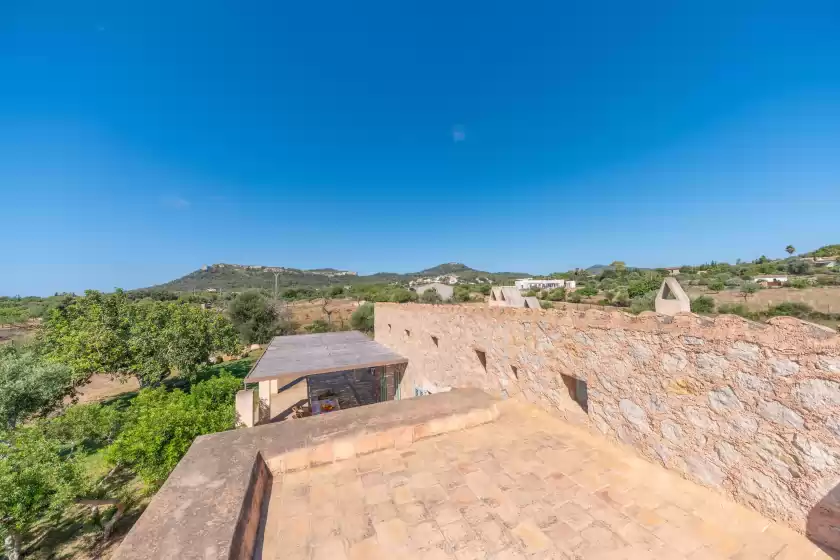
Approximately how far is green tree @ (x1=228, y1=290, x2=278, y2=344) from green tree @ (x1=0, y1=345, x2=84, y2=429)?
12.8 metres

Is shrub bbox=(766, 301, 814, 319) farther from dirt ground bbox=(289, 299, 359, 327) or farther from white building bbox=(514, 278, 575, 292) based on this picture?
dirt ground bbox=(289, 299, 359, 327)

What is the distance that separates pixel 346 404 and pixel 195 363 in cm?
837

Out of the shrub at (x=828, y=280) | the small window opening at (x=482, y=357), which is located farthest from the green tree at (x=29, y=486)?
the shrub at (x=828, y=280)

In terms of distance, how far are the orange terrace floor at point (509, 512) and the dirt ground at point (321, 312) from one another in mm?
26447

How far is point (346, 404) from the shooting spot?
12273 mm

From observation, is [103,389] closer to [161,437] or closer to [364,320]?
Answer: [364,320]

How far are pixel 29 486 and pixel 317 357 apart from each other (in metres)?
5.39

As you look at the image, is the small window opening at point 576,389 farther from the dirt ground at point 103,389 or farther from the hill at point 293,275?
the hill at point 293,275

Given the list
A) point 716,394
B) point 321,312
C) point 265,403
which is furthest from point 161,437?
point 321,312

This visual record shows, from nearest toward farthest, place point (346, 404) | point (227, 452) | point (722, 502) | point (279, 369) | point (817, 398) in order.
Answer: point (817, 398)
point (722, 502)
point (227, 452)
point (279, 369)
point (346, 404)

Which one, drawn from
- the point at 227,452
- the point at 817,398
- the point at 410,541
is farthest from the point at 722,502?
the point at 227,452

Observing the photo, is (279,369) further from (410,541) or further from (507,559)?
(507,559)

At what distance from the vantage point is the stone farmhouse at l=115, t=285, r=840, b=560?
210cm

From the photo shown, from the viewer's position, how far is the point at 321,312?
35.5 meters
